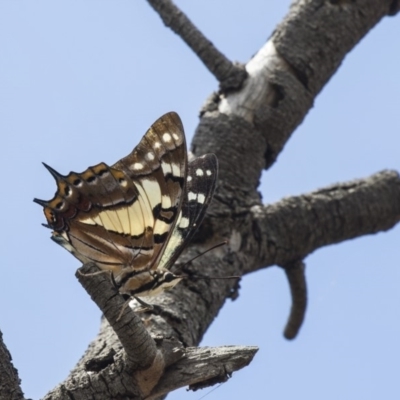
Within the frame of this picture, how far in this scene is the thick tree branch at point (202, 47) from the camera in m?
4.17

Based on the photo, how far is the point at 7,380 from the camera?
2.16 meters

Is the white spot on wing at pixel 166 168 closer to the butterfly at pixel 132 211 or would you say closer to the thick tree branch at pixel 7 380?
the butterfly at pixel 132 211

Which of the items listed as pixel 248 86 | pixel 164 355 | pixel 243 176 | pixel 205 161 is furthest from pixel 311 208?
pixel 164 355

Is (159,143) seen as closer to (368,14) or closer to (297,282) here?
(297,282)

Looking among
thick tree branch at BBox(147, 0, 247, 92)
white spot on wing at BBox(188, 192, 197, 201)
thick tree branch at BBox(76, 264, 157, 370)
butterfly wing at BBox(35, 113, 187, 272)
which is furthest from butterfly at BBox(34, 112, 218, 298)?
thick tree branch at BBox(147, 0, 247, 92)

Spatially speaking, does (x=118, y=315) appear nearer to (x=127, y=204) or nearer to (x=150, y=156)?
(x=127, y=204)

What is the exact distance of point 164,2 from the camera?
4191 millimetres

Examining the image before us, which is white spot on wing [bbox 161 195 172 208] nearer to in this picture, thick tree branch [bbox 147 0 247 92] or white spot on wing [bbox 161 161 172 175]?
white spot on wing [bbox 161 161 172 175]

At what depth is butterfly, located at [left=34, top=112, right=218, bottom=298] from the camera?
2666mm

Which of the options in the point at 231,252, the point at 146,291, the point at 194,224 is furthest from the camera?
the point at 231,252

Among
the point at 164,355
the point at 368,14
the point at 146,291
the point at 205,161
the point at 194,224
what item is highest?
the point at 368,14

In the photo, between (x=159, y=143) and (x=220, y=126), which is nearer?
(x=159, y=143)

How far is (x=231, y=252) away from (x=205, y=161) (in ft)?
2.14

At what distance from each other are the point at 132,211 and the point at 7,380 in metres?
0.82
